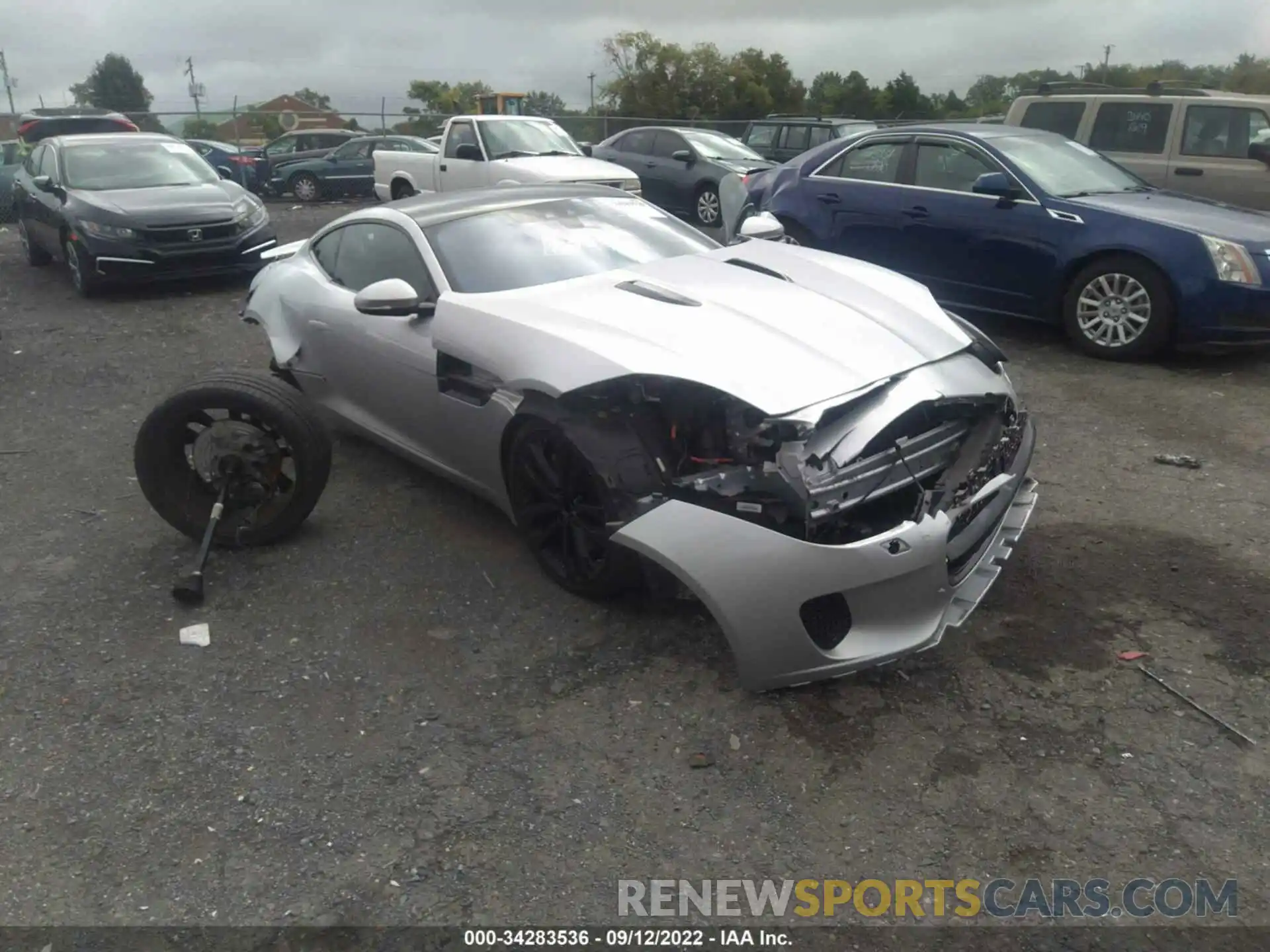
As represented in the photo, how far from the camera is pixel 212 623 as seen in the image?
4074 millimetres

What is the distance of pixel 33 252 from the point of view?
11703 mm

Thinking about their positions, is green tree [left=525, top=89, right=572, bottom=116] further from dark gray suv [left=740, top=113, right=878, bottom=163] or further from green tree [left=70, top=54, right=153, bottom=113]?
green tree [left=70, top=54, right=153, bottom=113]

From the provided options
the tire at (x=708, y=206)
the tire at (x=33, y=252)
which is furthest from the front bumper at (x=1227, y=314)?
the tire at (x=33, y=252)

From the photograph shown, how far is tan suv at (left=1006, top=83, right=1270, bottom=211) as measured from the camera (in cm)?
959

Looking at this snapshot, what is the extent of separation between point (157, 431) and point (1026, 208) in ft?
20.0

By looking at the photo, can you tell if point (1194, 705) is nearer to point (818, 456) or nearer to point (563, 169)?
point (818, 456)

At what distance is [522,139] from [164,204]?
203 inches

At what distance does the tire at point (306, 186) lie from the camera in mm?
20484

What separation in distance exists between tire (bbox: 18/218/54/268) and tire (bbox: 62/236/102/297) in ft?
4.96

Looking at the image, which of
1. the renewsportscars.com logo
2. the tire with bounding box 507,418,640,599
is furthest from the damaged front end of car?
the renewsportscars.com logo

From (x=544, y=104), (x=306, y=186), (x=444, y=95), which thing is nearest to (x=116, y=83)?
(x=444, y=95)

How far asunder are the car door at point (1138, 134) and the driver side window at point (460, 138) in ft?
24.9

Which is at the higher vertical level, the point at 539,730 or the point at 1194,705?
the point at 1194,705

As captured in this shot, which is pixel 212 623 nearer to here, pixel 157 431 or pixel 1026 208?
pixel 157 431
